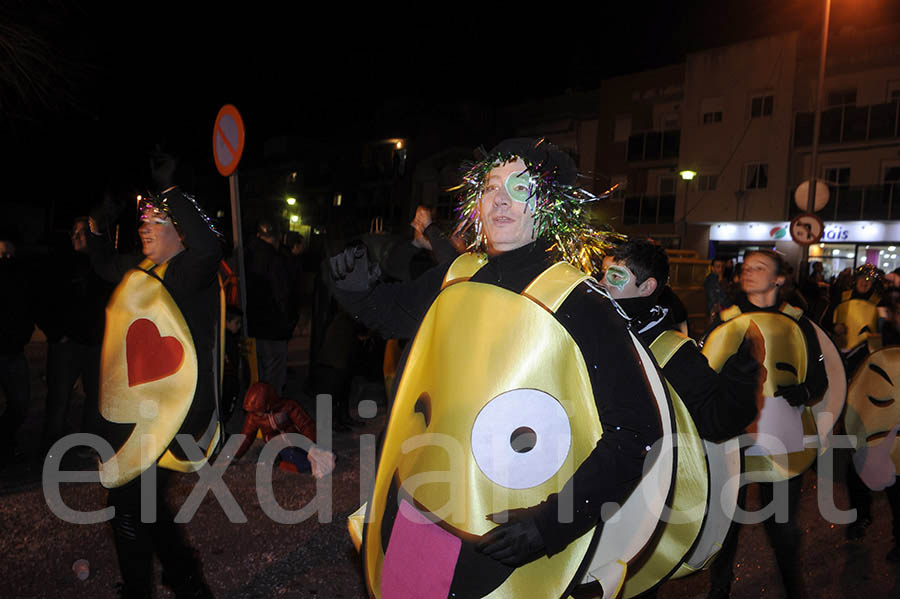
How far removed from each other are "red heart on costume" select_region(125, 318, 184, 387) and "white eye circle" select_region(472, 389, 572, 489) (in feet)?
6.06

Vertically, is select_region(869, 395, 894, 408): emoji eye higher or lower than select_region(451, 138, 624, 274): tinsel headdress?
lower

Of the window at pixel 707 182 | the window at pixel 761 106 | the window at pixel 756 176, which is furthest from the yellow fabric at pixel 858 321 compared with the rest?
the window at pixel 707 182

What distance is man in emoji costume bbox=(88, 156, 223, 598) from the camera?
2.93 m

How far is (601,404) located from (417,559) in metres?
0.65

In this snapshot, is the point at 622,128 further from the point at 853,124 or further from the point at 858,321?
the point at 858,321

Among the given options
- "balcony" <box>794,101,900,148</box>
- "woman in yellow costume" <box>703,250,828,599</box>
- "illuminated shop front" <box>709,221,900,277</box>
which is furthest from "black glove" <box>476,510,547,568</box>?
"balcony" <box>794,101,900,148</box>

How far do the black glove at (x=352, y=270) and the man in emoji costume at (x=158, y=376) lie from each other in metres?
1.09

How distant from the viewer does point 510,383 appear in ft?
5.66

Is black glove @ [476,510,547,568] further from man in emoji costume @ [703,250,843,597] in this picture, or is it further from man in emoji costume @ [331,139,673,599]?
man in emoji costume @ [703,250,843,597]

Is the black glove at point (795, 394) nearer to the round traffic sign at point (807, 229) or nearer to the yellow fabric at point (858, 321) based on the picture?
the yellow fabric at point (858, 321)

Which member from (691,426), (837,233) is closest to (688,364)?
(691,426)

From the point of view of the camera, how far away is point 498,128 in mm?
39844

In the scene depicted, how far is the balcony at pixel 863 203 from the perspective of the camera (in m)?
25.4

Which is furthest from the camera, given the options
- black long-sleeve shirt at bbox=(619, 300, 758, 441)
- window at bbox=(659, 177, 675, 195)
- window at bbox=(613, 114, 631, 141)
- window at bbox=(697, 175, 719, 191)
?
window at bbox=(613, 114, 631, 141)
